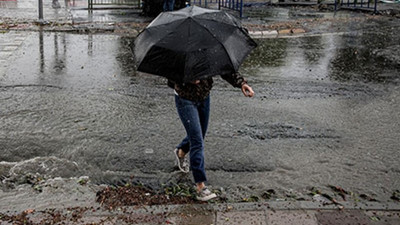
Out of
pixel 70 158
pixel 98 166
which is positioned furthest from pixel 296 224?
pixel 70 158

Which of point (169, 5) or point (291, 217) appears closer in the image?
point (291, 217)

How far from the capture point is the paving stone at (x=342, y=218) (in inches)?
176

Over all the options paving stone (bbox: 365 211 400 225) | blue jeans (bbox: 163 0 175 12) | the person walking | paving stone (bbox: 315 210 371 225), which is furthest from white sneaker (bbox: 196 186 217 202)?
blue jeans (bbox: 163 0 175 12)

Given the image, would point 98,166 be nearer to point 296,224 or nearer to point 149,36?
point 149,36

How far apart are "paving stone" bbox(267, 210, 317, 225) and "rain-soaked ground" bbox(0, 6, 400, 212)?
445 millimetres

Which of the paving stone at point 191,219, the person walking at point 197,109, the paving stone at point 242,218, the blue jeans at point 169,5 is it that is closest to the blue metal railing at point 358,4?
the blue jeans at point 169,5

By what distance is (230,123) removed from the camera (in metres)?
7.09

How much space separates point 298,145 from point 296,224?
2.04m

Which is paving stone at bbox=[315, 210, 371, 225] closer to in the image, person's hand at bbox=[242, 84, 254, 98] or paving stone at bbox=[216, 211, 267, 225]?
paving stone at bbox=[216, 211, 267, 225]

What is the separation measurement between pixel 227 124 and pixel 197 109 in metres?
2.23

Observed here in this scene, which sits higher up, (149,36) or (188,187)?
(149,36)

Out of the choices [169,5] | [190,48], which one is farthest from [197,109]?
[169,5]

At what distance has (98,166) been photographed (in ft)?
18.7

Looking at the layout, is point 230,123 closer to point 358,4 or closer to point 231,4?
point 231,4
